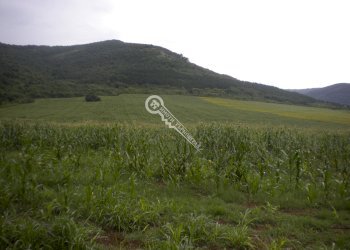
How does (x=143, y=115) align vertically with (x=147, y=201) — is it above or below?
below

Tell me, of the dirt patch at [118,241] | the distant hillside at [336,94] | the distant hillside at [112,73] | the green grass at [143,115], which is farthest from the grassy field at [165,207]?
the distant hillside at [336,94]

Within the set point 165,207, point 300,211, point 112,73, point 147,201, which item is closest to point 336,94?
point 112,73

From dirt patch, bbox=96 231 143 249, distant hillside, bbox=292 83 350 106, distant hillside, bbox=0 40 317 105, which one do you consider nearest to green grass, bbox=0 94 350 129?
dirt patch, bbox=96 231 143 249

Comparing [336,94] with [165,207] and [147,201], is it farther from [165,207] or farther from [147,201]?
[147,201]

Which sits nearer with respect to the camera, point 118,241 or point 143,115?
point 118,241

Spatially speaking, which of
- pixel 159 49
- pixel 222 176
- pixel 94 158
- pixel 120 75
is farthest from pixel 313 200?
pixel 159 49

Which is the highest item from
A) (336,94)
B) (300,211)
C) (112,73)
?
(112,73)

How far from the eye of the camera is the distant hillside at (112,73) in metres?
70.4

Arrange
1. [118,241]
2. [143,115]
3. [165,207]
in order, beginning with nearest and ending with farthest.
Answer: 1. [118,241]
2. [165,207]
3. [143,115]

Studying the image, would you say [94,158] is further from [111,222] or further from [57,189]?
[111,222]

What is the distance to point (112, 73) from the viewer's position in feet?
331

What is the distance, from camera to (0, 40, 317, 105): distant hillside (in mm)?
70438

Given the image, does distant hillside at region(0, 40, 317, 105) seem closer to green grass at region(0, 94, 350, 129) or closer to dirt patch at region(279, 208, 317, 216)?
green grass at region(0, 94, 350, 129)

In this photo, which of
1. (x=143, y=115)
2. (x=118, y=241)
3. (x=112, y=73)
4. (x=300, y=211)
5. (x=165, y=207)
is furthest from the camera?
(x=112, y=73)
